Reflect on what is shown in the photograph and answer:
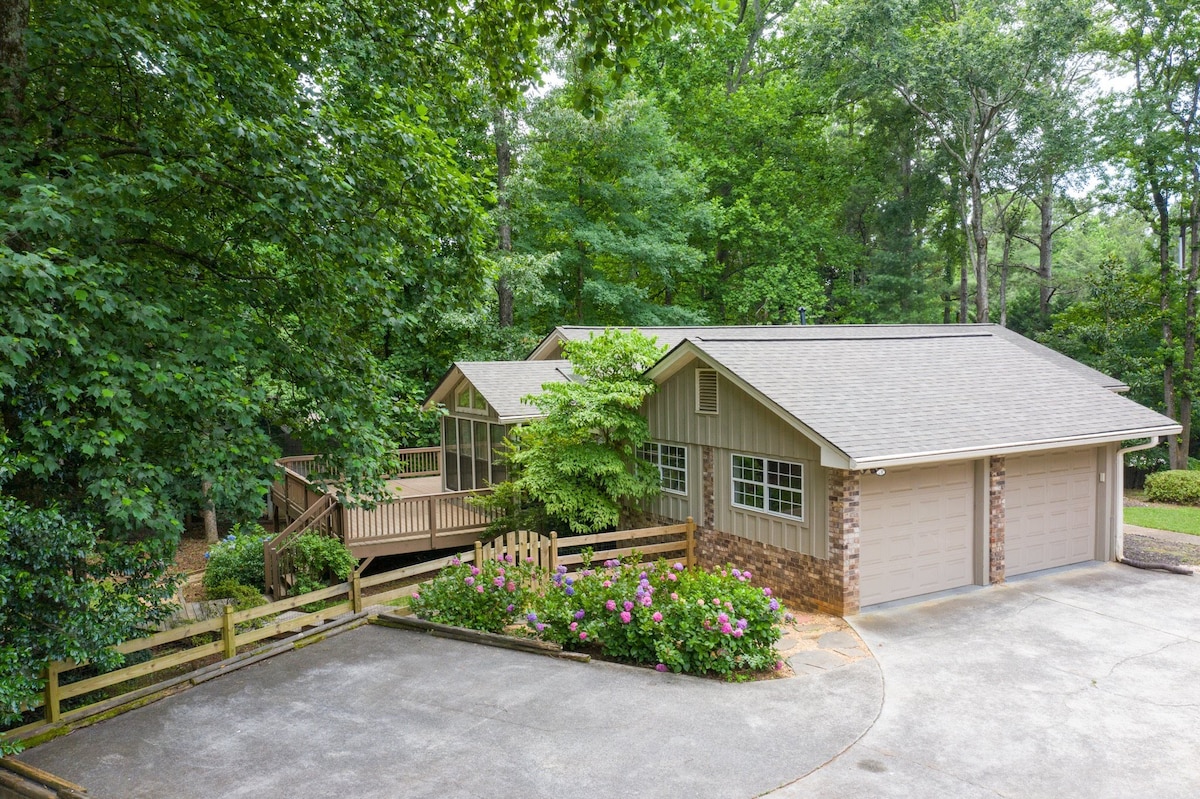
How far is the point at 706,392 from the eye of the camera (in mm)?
13398

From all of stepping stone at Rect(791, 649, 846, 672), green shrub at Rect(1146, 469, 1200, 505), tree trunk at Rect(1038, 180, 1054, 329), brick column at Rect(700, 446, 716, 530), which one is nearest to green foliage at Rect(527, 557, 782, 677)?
stepping stone at Rect(791, 649, 846, 672)

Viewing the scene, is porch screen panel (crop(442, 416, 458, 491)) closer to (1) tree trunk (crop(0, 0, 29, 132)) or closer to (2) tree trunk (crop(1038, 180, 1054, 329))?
(1) tree trunk (crop(0, 0, 29, 132))

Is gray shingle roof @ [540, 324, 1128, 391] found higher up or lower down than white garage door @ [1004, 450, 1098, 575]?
higher up

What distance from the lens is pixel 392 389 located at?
10438 millimetres

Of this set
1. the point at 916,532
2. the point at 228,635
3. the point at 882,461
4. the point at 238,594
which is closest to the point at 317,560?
the point at 238,594

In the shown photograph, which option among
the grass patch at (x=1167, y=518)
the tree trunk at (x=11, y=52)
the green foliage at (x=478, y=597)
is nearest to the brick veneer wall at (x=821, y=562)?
the green foliage at (x=478, y=597)

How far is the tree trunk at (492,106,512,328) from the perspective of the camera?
2572 cm

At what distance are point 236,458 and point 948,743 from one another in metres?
7.29

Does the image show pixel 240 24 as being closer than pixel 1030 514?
Yes

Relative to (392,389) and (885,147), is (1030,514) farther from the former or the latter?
(885,147)

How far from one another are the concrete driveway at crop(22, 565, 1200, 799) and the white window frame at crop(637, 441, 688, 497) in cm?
480

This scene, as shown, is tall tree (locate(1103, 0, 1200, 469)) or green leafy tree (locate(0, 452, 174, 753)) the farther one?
tall tree (locate(1103, 0, 1200, 469))

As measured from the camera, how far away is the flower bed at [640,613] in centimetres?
877

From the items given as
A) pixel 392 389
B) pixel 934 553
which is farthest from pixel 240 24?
pixel 934 553
